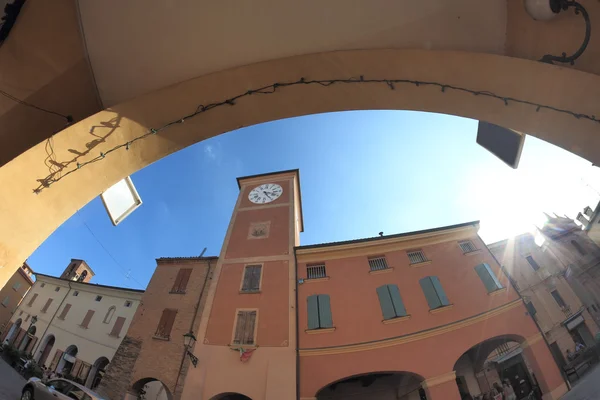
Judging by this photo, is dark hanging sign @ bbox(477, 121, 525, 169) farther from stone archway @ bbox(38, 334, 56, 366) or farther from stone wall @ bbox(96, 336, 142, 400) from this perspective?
stone archway @ bbox(38, 334, 56, 366)

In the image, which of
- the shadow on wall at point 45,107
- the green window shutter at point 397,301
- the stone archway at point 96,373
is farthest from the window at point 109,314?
the shadow on wall at point 45,107

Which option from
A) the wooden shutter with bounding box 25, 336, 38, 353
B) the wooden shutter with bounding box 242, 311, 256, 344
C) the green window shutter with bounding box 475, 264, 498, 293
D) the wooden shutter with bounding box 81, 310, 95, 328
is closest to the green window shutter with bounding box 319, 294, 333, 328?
the wooden shutter with bounding box 242, 311, 256, 344

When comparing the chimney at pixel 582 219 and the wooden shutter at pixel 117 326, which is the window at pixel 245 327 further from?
the chimney at pixel 582 219

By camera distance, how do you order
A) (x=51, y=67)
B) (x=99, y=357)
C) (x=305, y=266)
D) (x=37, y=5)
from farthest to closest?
(x=99, y=357), (x=305, y=266), (x=51, y=67), (x=37, y=5)

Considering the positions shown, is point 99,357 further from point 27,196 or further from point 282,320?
point 27,196

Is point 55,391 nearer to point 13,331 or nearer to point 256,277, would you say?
point 256,277

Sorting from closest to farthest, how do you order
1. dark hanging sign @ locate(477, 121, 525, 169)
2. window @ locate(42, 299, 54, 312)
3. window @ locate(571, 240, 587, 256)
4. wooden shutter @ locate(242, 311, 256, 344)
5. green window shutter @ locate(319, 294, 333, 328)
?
dark hanging sign @ locate(477, 121, 525, 169) → wooden shutter @ locate(242, 311, 256, 344) → green window shutter @ locate(319, 294, 333, 328) → window @ locate(42, 299, 54, 312) → window @ locate(571, 240, 587, 256)

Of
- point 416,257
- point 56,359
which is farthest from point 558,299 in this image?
point 56,359

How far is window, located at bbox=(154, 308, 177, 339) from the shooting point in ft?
41.4

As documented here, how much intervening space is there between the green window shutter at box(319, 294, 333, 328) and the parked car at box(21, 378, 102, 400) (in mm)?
7854

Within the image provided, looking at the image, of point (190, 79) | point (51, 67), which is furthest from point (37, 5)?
point (190, 79)

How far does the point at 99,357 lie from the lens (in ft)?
60.1

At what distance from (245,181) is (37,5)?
17612mm

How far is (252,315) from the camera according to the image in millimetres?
11594
